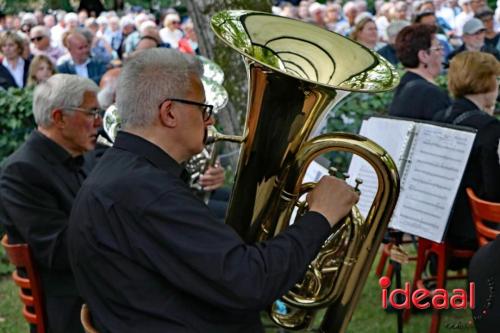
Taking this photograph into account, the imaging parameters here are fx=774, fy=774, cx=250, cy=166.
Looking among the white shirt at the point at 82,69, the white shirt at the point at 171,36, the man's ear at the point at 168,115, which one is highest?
the man's ear at the point at 168,115

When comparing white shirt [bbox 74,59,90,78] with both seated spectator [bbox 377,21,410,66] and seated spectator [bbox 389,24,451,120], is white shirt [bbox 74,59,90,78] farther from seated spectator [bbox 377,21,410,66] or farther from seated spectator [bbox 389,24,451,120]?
seated spectator [bbox 389,24,451,120]

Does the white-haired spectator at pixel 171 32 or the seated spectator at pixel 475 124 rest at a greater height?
the seated spectator at pixel 475 124

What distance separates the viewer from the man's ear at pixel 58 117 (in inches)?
124

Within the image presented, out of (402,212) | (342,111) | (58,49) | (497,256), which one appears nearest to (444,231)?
(402,212)

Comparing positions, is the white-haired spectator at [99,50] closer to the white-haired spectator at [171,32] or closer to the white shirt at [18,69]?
the white-haired spectator at [171,32]

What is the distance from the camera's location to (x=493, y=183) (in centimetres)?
388

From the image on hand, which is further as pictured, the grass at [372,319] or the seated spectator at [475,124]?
the grass at [372,319]

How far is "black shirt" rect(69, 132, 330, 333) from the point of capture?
74.6 inches

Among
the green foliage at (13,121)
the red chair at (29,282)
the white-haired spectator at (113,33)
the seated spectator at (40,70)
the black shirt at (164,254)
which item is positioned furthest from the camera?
the white-haired spectator at (113,33)

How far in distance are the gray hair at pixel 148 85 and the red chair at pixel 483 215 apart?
1967mm

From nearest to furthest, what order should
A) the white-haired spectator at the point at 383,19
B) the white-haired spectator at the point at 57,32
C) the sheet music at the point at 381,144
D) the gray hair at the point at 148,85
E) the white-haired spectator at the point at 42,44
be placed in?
the gray hair at the point at 148,85 < the sheet music at the point at 381,144 < the white-haired spectator at the point at 42,44 < the white-haired spectator at the point at 383,19 < the white-haired spectator at the point at 57,32

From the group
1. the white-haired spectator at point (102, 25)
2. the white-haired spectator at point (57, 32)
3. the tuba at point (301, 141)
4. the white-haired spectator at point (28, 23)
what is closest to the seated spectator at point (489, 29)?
the white-haired spectator at point (57, 32)

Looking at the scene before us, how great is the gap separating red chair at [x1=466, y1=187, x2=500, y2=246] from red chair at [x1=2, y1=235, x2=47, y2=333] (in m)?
2.00

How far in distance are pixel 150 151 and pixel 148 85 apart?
0.17 meters
